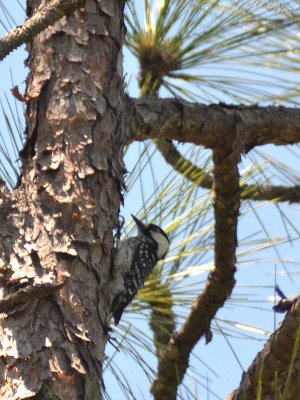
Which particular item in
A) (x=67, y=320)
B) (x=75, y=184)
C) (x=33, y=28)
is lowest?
(x=67, y=320)

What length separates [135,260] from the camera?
2.96 meters

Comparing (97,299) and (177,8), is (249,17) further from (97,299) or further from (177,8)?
(97,299)

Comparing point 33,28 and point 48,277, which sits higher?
point 33,28

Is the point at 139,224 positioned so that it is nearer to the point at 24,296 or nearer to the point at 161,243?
the point at 161,243

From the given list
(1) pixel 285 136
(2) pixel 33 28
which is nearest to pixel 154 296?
(1) pixel 285 136

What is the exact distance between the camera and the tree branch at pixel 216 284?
95.8 inches

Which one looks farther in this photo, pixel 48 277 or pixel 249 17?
pixel 249 17

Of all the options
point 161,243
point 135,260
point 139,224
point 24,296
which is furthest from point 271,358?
point 161,243

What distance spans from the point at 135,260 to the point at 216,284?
511mm

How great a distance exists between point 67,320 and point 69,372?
12cm

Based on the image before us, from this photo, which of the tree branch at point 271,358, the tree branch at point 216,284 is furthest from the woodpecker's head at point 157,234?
the tree branch at point 271,358

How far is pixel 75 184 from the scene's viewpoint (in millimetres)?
1993

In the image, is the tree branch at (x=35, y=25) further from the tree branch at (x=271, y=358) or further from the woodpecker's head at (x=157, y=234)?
the woodpecker's head at (x=157, y=234)

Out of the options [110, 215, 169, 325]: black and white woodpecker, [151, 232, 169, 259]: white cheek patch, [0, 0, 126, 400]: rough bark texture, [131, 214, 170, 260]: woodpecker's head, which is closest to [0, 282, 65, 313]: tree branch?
[0, 0, 126, 400]: rough bark texture
